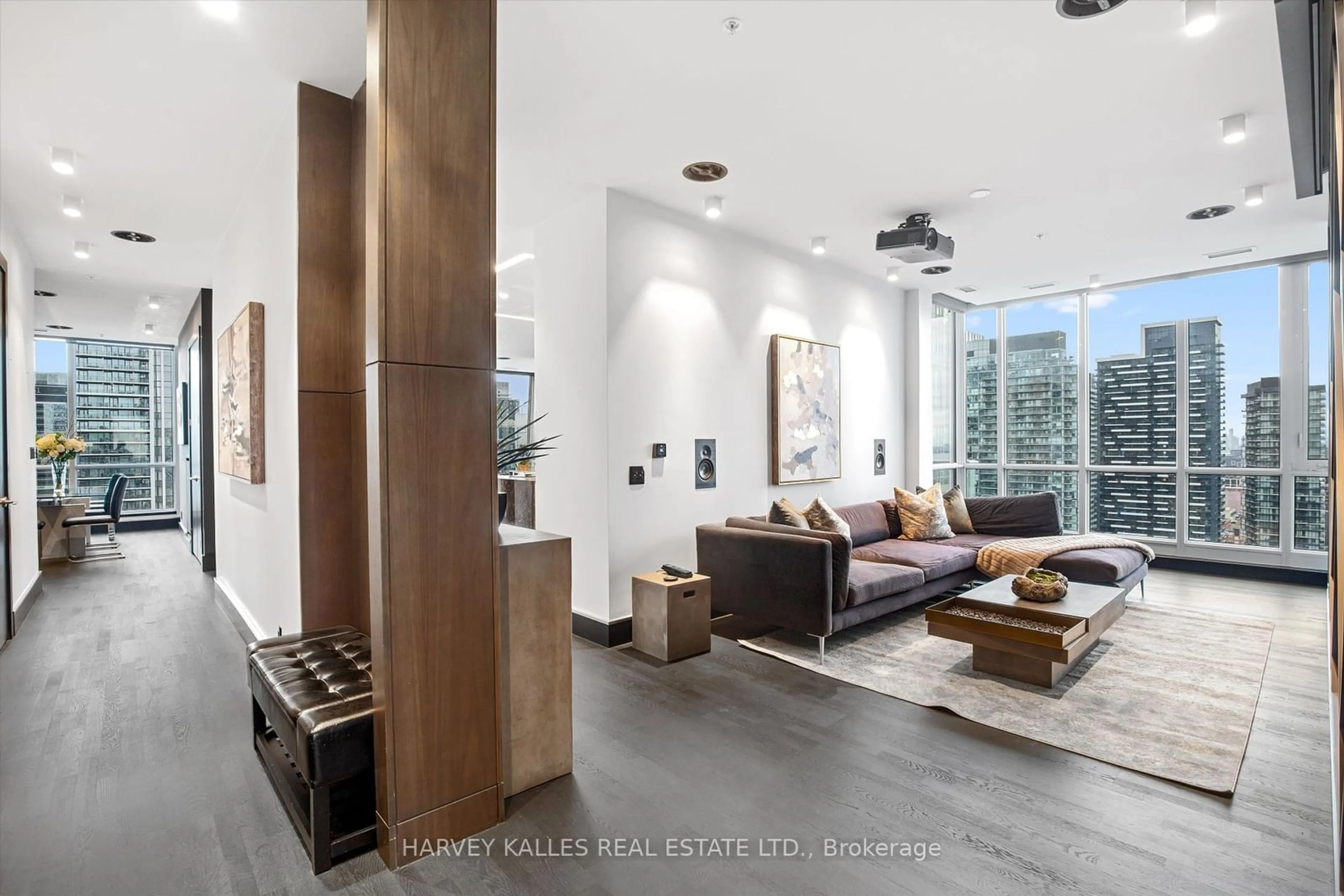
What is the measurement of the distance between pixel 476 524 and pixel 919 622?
3.65 metres

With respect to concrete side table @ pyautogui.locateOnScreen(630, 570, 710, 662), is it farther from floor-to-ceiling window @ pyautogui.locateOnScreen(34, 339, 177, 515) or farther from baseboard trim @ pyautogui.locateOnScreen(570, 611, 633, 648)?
floor-to-ceiling window @ pyautogui.locateOnScreen(34, 339, 177, 515)

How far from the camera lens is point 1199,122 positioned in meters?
3.31

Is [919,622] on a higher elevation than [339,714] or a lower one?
lower

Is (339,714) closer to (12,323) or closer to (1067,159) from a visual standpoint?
(1067,159)

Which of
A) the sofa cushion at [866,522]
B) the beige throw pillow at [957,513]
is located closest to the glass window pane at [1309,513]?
the beige throw pillow at [957,513]

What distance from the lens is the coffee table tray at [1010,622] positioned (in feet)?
10.7

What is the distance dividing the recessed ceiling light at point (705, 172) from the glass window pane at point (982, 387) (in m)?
5.09

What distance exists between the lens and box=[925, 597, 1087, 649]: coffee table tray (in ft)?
10.7

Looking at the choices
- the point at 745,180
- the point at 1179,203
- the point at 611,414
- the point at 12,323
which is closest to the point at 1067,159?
the point at 1179,203

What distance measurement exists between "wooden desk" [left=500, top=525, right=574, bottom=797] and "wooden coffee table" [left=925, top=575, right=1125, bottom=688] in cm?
217

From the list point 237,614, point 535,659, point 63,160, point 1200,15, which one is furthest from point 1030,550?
point 63,160

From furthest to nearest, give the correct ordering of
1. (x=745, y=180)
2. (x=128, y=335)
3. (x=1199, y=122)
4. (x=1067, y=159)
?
(x=128, y=335) < (x=745, y=180) < (x=1067, y=159) < (x=1199, y=122)

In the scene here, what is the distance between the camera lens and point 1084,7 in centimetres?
238

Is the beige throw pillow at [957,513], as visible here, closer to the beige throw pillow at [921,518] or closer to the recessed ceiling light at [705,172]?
the beige throw pillow at [921,518]
